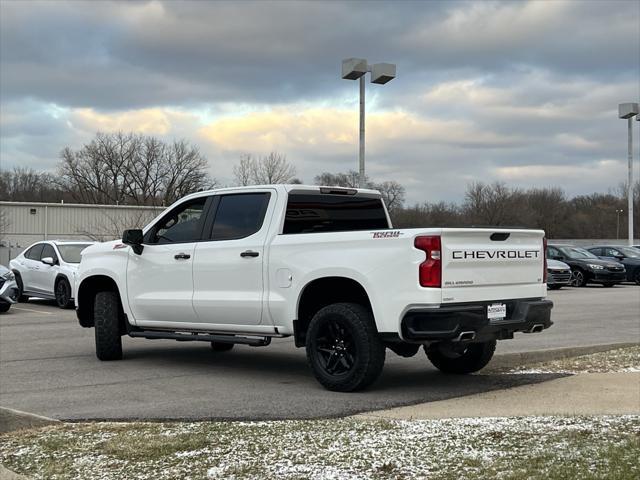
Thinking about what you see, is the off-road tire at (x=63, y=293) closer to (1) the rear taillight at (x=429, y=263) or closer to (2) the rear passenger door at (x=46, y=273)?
(2) the rear passenger door at (x=46, y=273)

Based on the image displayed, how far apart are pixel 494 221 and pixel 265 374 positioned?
80045 millimetres

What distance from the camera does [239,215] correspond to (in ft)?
28.2

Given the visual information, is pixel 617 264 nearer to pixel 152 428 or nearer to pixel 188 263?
pixel 188 263

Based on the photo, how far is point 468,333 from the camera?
705cm

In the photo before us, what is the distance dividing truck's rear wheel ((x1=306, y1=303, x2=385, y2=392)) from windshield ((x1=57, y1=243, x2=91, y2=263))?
1213 centimetres

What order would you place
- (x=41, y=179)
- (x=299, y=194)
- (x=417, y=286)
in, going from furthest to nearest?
1. (x=41, y=179)
2. (x=299, y=194)
3. (x=417, y=286)

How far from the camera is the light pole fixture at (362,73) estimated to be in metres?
20.5

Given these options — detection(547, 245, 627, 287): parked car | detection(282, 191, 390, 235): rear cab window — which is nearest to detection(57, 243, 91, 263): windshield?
detection(282, 191, 390, 235): rear cab window

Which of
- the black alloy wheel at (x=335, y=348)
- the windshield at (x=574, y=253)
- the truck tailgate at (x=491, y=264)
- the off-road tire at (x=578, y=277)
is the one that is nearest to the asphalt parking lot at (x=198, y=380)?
the black alloy wheel at (x=335, y=348)

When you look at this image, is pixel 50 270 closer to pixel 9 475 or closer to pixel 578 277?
pixel 9 475

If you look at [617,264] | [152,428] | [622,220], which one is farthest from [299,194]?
[622,220]

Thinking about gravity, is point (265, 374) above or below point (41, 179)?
below

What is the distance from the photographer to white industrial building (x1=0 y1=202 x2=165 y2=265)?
48.3 metres

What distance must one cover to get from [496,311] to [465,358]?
1548 millimetres
